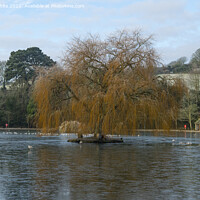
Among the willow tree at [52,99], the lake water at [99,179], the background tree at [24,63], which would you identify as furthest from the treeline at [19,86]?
the lake water at [99,179]

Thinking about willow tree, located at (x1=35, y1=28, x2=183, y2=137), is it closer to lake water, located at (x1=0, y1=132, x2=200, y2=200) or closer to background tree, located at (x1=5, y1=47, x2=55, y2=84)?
lake water, located at (x1=0, y1=132, x2=200, y2=200)

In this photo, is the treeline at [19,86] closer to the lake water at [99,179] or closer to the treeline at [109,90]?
the treeline at [109,90]

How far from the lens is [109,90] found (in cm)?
3528

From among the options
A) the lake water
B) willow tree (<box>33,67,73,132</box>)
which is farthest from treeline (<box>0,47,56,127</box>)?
the lake water

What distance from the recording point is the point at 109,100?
34938mm

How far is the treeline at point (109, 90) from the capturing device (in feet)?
117

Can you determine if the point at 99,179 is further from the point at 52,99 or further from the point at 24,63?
the point at 24,63

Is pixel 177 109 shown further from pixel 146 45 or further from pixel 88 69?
pixel 88 69

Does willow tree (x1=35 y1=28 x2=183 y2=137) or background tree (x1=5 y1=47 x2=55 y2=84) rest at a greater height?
background tree (x1=5 y1=47 x2=55 y2=84)

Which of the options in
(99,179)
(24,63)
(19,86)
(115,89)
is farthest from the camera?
(24,63)

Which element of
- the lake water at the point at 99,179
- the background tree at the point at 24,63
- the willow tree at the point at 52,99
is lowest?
the lake water at the point at 99,179

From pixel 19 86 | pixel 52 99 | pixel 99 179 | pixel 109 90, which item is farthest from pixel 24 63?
pixel 99 179

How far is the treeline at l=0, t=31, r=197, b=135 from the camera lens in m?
35.8

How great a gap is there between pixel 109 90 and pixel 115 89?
57 cm
